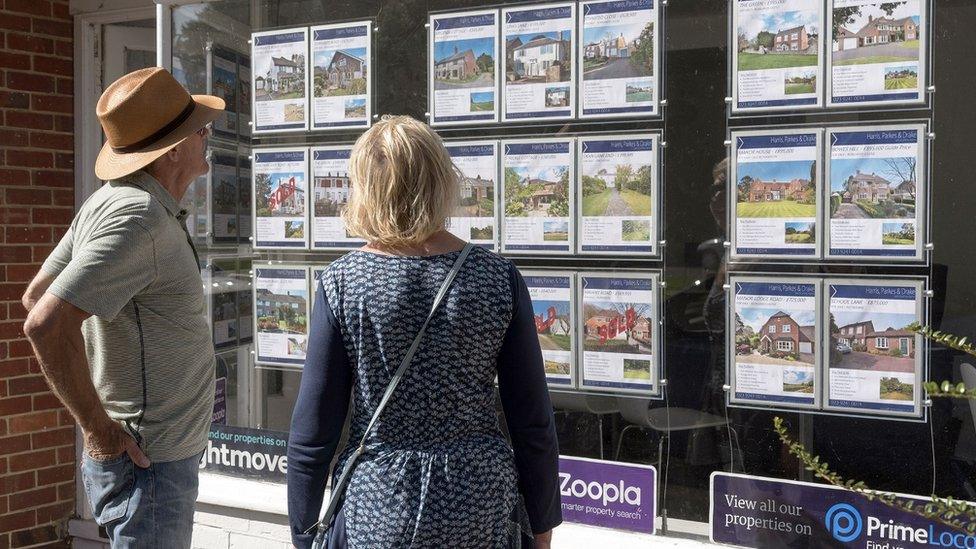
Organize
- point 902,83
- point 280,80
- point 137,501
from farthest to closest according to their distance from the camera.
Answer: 1. point 280,80
2. point 902,83
3. point 137,501

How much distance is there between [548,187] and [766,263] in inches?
34.0

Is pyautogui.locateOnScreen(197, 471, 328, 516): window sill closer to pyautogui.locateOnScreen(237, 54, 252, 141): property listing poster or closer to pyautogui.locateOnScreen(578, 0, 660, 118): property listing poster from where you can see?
pyautogui.locateOnScreen(237, 54, 252, 141): property listing poster

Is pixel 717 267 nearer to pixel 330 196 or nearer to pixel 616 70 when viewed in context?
pixel 616 70

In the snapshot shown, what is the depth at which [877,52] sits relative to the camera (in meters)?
3.25

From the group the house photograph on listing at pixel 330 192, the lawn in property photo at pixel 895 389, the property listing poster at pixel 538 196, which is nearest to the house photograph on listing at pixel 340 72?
the house photograph on listing at pixel 330 192

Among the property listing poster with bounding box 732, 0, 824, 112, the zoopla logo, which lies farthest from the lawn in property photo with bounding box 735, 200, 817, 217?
the zoopla logo

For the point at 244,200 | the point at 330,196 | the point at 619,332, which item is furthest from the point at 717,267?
the point at 244,200

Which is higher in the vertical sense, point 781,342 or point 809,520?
point 781,342

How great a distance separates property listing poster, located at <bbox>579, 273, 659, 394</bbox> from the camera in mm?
3641

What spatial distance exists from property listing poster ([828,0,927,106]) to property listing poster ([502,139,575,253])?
99 centimetres

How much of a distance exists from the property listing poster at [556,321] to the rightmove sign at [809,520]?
2.23 feet

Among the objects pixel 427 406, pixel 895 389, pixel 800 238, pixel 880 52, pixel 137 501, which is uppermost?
pixel 880 52

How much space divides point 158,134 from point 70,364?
797 mm

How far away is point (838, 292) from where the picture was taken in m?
3.33
